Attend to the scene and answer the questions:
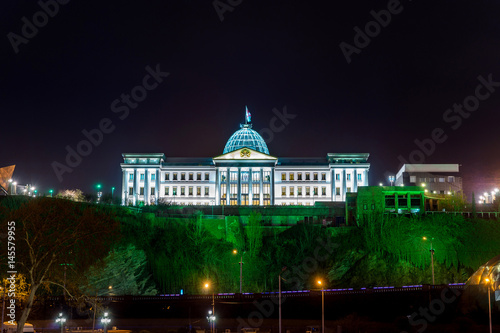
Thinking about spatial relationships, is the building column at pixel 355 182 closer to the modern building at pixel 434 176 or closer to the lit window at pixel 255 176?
the modern building at pixel 434 176

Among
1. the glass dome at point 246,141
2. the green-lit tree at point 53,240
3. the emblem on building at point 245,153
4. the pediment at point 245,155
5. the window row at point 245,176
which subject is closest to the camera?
the green-lit tree at point 53,240

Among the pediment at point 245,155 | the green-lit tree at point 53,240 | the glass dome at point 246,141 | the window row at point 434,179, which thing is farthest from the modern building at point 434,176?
the green-lit tree at point 53,240

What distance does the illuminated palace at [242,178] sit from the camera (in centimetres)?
12838

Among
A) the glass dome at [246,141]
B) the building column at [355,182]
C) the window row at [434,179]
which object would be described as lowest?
the building column at [355,182]

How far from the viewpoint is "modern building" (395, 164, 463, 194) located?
140625 millimetres

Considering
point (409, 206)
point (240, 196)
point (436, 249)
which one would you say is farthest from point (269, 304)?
point (240, 196)

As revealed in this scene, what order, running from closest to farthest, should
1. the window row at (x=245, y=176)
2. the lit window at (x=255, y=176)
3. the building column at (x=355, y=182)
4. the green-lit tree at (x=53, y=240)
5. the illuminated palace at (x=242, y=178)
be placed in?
the green-lit tree at (x=53, y=240) → the illuminated palace at (x=242, y=178) → the window row at (x=245, y=176) → the lit window at (x=255, y=176) → the building column at (x=355, y=182)

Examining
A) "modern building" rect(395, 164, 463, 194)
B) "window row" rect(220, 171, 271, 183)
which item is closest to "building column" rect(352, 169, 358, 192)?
"window row" rect(220, 171, 271, 183)

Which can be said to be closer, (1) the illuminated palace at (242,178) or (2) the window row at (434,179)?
(1) the illuminated palace at (242,178)

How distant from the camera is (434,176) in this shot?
465 feet

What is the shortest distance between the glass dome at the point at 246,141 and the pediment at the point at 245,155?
4.90 m

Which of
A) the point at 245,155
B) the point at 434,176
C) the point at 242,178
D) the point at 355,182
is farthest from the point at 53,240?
the point at 434,176

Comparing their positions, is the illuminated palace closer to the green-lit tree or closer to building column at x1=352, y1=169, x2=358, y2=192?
building column at x1=352, y1=169, x2=358, y2=192

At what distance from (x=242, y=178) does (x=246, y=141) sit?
1012cm
